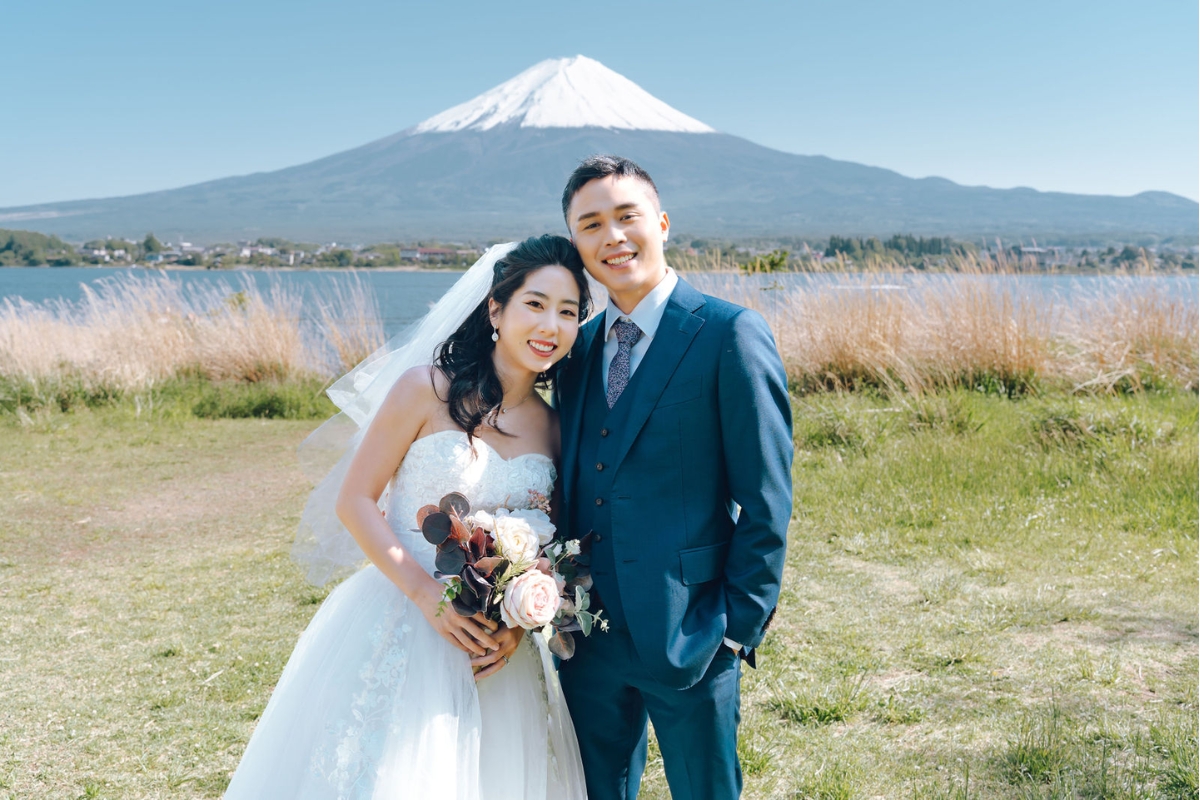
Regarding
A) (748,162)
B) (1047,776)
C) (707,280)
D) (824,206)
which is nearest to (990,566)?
(1047,776)

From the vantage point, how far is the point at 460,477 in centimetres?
257

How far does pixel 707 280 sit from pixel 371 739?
1005 centimetres

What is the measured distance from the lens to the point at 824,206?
134500mm

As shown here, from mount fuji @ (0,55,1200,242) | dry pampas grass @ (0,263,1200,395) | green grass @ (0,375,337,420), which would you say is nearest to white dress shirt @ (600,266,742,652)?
dry pampas grass @ (0,263,1200,395)

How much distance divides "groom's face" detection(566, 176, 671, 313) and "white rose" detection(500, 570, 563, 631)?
773 millimetres

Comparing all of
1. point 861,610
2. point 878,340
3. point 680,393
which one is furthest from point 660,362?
point 878,340

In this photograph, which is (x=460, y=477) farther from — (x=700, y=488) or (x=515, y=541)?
(x=700, y=488)

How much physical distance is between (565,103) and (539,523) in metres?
141

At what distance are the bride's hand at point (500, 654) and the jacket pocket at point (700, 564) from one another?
0.50m

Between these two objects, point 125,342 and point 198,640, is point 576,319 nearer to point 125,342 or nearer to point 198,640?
point 198,640

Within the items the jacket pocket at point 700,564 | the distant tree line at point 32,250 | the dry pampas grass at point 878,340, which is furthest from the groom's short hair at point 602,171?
the distant tree line at point 32,250

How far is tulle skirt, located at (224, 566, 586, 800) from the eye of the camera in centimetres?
235

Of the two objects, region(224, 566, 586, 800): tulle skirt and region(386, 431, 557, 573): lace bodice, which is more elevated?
region(386, 431, 557, 573): lace bodice

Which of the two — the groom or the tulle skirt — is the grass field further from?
the groom
